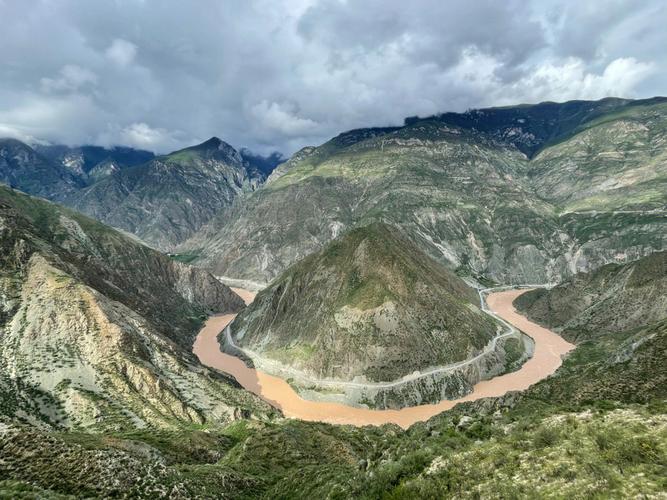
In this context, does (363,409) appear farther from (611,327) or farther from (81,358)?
(611,327)

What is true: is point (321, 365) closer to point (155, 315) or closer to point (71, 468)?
point (155, 315)

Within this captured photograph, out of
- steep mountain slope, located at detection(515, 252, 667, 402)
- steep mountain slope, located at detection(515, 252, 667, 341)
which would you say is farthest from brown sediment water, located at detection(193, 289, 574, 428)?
steep mountain slope, located at detection(515, 252, 667, 402)

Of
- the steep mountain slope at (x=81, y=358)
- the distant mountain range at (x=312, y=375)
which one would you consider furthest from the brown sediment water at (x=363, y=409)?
the steep mountain slope at (x=81, y=358)

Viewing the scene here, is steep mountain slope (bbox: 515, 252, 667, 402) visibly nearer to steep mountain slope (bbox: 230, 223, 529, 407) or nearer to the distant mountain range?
the distant mountain range

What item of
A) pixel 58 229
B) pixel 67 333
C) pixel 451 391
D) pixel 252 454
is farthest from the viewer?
pixel 58 229

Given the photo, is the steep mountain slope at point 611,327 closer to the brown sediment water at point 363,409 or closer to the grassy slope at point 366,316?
the brown sediment water at point 363,409

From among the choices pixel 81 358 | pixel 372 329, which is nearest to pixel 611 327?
pixel 372 329

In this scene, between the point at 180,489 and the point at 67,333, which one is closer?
the point at 180,489

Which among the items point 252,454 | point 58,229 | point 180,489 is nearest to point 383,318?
point 252,454
